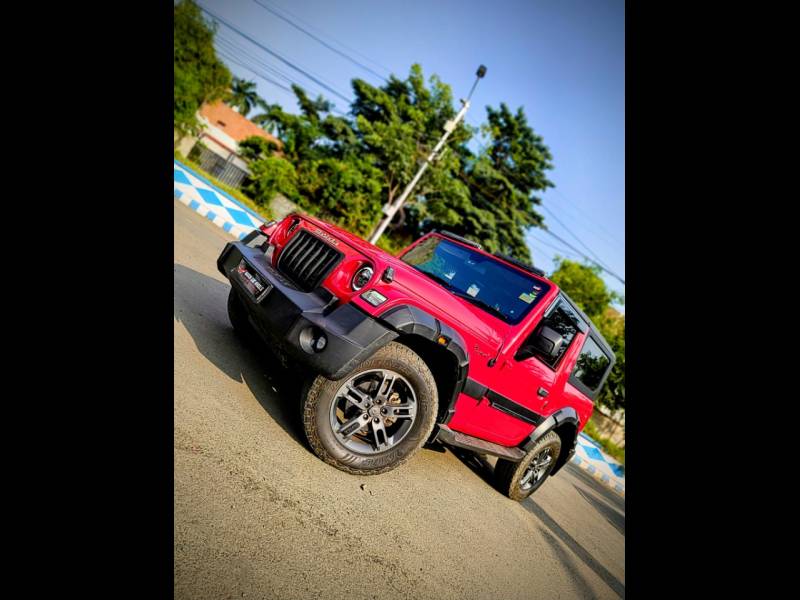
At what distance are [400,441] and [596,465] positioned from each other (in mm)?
10504

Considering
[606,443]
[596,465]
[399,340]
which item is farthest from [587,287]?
[399,340]

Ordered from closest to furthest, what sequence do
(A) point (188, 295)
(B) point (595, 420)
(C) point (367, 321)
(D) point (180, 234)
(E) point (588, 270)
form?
(C) point (367, 321), (A) point (188, 295), (D) point (180, 234), (B) point (595, 420), (E) point (588, 270)

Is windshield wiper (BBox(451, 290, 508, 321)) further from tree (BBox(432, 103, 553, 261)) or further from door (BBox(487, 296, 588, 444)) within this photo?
tree (BBox(432, 103, 553, 261))

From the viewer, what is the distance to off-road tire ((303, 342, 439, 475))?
8.72ft

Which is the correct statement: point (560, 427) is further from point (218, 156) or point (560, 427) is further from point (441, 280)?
point (218, 156)

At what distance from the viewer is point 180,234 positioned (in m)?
6.76

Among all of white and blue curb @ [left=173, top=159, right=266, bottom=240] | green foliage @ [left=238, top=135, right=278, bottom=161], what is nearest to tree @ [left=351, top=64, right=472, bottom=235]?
green foliage @ [left=238, top=135, right=278, bottom=161]

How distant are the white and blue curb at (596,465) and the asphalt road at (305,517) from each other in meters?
6.66

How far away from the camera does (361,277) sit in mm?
2846

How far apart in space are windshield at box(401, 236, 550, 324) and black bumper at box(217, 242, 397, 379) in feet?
4.46
